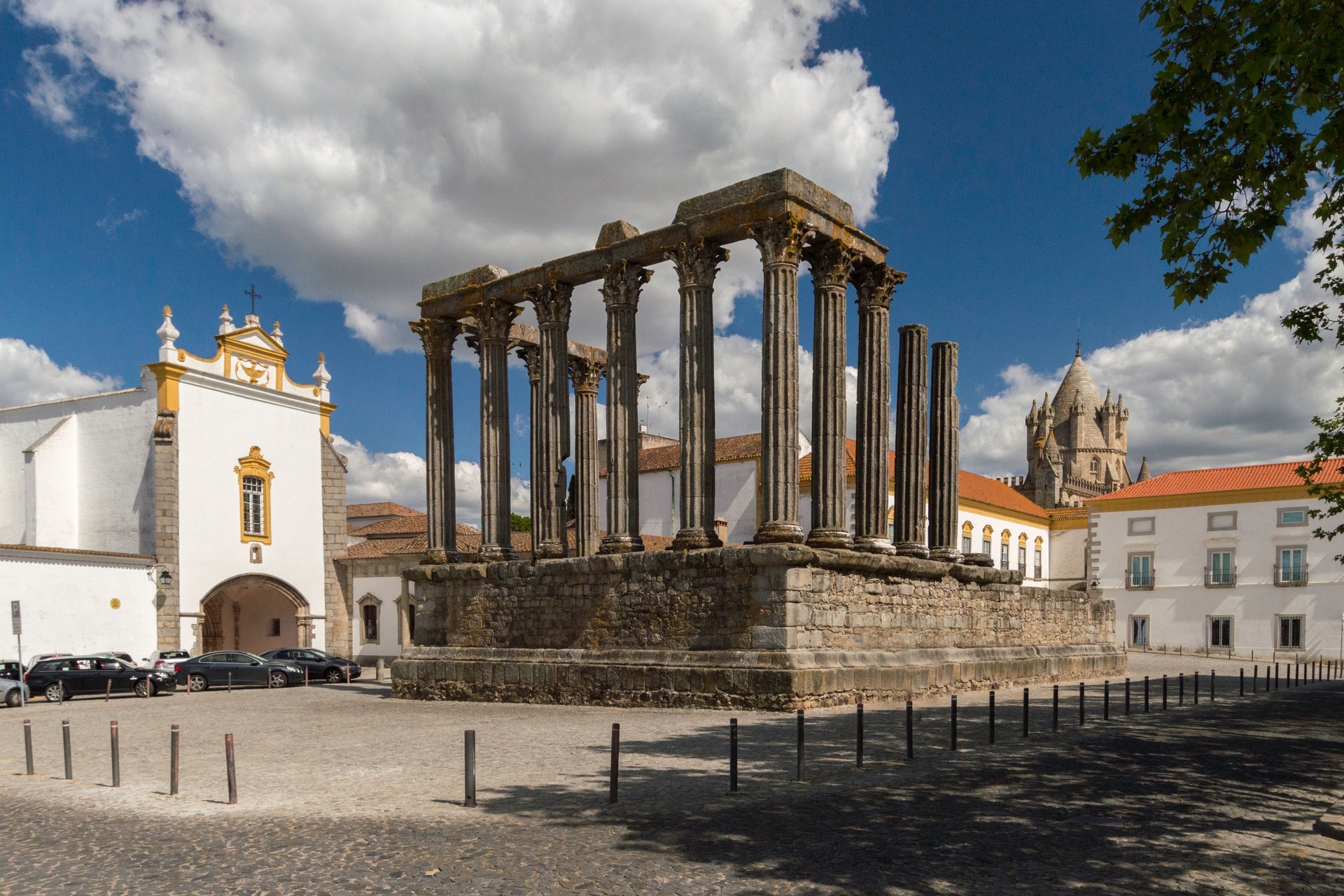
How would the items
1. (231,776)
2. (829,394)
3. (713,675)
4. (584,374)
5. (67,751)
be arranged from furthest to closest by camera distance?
(584,374) < (829,394) < (713,675) < (67,751) < (231,776)

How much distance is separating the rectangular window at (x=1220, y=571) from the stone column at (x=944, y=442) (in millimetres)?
28415

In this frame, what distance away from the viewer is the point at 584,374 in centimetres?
2572

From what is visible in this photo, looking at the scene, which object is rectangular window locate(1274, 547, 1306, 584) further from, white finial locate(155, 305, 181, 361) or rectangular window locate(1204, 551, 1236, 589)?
white finial locate(155, 305, 181, 361)

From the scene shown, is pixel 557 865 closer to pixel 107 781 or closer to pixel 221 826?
pixel 221 826

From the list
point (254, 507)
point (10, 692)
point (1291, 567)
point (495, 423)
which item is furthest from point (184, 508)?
point (1291, 567)

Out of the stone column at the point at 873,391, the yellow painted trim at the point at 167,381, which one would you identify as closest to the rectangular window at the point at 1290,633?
the stone column at the point at 873,391

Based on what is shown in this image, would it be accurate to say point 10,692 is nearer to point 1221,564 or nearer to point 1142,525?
point 1142,525

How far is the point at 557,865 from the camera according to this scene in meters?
6.41

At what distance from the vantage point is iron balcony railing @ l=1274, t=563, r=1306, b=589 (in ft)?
135

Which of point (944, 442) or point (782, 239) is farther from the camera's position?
point (944, 442)

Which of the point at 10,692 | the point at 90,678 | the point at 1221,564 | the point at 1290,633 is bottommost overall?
the point at 1290,633

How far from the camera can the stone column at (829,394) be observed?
56.1 feet

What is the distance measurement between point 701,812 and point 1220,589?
42.4 metres

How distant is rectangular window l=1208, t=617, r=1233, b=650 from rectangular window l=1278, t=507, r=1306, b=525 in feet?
15.4
